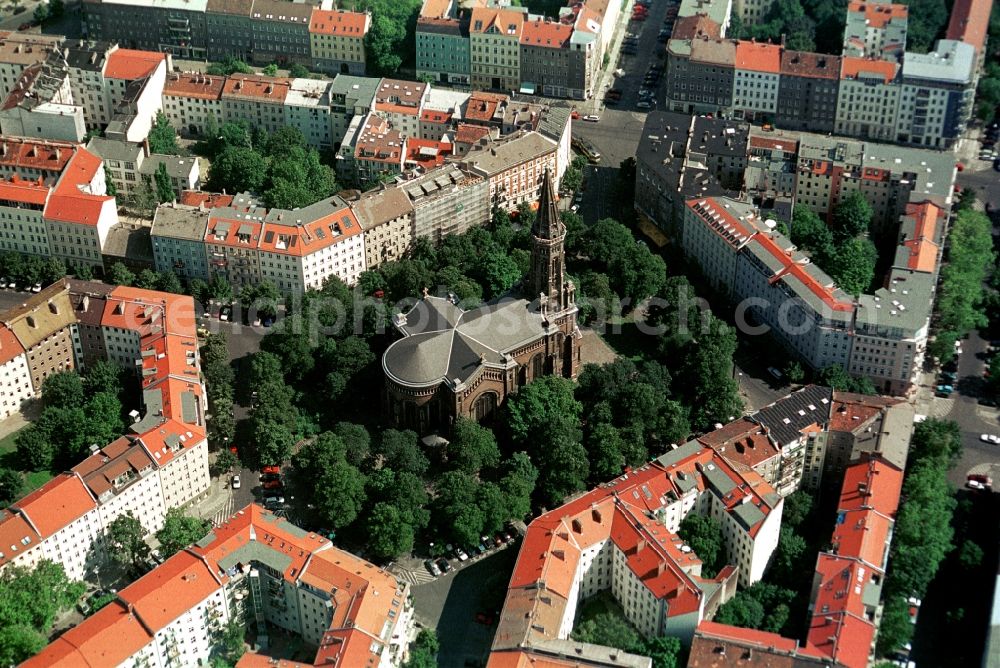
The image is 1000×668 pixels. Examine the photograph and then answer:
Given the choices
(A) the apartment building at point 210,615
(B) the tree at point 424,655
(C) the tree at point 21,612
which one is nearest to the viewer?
(A) the apartment building at point 210,615

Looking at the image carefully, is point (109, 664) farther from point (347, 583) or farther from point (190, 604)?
point (347, 583)

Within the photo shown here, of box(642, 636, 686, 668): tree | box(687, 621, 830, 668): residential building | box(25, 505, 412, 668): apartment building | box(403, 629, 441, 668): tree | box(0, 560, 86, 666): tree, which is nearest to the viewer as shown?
box(687, 621, 830, 668): residential building

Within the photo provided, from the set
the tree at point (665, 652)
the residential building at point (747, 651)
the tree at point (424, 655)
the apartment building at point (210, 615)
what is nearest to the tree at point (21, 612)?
the apartment building at point (210, 615)

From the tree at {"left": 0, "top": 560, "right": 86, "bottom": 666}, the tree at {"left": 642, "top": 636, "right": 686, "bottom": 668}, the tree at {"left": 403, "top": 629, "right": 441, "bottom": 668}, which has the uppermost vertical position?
the tree at {"left": 0, "top": 560, "right": 86, "bottom": 666}

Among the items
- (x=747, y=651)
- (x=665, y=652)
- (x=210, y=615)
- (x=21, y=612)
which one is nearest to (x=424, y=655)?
(x=210, y=615)

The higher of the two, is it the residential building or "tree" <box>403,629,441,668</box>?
the residential building

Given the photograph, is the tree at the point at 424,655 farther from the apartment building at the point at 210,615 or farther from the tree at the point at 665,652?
the tree at the point at 665,652

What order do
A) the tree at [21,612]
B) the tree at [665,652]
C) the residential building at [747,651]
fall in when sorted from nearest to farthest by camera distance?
the residential building at [747,651], the tree at [665,652], the tree at [21,612]

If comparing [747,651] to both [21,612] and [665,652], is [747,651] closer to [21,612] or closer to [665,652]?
[665,652]

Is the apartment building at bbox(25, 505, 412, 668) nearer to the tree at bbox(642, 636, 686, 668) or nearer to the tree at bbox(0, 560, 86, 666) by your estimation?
the tree at bbox(0, 560, 86, 666)

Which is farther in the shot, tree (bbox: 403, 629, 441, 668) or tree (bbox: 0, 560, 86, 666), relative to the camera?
tree (bbox: 403, 629, 441, 668)

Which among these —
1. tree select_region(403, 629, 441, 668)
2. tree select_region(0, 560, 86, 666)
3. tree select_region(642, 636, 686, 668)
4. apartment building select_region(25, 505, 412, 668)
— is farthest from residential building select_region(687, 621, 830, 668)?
tree select_region(0, 560, 86, 666)

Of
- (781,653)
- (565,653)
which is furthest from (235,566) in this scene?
(781,653)
